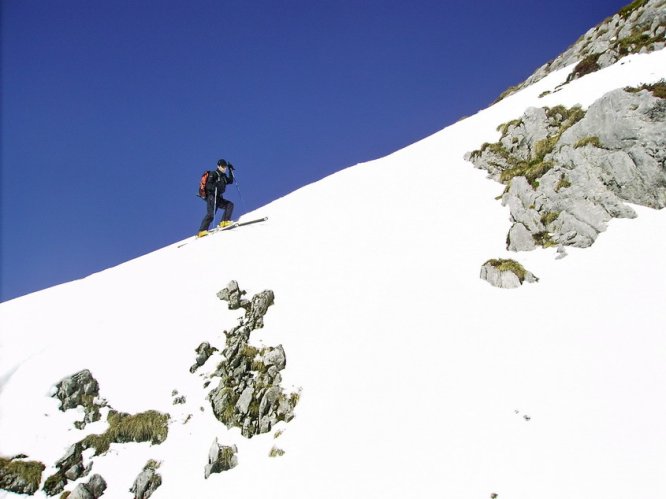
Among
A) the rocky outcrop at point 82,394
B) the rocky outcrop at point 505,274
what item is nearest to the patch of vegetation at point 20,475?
the rocky outcrop at point 82,394

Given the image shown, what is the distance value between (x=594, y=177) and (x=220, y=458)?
56.9ft

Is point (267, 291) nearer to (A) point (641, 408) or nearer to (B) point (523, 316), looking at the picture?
(B) point (523, 316)

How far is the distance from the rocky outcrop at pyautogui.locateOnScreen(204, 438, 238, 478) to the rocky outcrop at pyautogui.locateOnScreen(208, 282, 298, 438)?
2.15 ft

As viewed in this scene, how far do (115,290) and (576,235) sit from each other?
20.5 m

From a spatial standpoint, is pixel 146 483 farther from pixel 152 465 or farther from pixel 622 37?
pixel 622 37

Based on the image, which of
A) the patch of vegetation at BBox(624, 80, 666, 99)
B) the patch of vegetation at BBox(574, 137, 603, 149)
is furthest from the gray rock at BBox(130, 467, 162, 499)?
the patch of vegetation at BBox(624, 80, 666, 99)

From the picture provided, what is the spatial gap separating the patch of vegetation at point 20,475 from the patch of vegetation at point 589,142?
76.1ft

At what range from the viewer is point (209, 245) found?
21.2 meters

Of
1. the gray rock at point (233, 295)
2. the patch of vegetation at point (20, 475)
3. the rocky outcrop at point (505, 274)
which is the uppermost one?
the gray rock at point (233, 295)

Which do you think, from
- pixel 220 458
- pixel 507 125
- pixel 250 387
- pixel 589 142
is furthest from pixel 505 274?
pixel 507 125

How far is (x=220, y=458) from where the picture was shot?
10.8 metres

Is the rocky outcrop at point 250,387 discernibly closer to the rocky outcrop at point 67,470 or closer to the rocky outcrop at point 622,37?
the rocky outcrop at point 67,470

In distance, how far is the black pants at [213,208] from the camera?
71.8 feet

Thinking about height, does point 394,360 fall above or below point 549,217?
below
